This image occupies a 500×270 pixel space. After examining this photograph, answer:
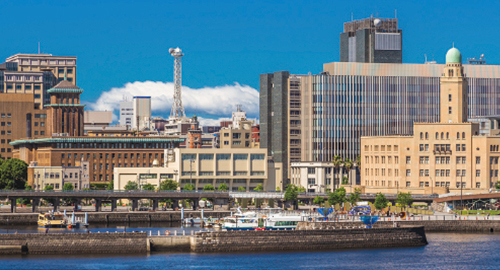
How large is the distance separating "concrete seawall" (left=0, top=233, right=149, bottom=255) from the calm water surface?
90.8 inches

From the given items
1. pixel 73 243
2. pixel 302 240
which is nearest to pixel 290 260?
pixel 302 240

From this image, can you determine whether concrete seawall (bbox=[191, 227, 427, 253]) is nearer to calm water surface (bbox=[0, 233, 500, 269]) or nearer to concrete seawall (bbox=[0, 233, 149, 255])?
calm water surface (bbox=[0, 233, 500, 269])

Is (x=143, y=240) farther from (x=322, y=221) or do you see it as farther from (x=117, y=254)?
(x=322, y=221)

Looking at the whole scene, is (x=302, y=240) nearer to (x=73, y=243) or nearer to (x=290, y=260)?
(x=290, y=260)

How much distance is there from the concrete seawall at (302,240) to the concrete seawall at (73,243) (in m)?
9.37

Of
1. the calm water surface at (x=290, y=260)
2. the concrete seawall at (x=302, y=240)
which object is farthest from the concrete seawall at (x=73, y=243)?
the concrete seawall at (x=302, y=240)

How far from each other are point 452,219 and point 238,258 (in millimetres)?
65004

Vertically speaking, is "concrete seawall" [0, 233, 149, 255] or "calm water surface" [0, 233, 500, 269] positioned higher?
"concrete seawall" [0, 233, 149, 255]

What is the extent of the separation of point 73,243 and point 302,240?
35.5m

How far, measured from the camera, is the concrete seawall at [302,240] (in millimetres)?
148750

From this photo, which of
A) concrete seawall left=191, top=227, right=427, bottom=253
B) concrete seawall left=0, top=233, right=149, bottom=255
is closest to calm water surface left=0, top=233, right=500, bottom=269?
concrete seawall left=0, top=233, right=149, bottom=255

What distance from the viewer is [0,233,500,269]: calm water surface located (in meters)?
136

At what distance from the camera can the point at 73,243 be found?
146500 millimetres

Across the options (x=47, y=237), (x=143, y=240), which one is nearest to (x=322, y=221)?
(x=143, y=240)
